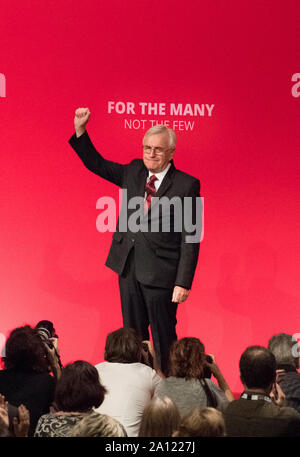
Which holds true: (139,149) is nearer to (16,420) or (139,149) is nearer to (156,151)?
(156,151)

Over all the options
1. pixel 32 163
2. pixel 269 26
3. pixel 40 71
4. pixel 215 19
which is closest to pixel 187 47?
pixel 215 19

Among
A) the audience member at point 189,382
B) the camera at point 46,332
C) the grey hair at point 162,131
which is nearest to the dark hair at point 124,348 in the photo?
the audience member at point 189,382

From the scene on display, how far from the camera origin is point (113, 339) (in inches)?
132

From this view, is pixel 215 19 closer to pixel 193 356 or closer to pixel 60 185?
pixel 60 185

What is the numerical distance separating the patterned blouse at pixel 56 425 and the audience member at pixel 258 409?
1.77 feet

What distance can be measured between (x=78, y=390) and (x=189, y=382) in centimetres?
69

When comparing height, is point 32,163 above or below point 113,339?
above

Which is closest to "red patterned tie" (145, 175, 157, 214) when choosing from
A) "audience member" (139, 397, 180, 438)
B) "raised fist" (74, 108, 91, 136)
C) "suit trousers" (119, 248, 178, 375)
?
"suit trousers" (119, 248, 178, 375)

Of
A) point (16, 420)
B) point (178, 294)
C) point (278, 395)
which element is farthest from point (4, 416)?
point (178, 294)

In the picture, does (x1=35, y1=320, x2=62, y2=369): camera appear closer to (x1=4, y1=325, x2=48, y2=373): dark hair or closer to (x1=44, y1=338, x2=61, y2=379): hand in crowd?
(x1=44, y1=338, x2=61, y2=379): hand in crowd

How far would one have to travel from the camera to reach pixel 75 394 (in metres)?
2.58

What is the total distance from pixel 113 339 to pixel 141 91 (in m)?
2.21

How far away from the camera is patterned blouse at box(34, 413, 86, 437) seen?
2477 millimetres

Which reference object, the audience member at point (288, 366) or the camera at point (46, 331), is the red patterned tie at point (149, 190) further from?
the audience member at point (288, 366)
